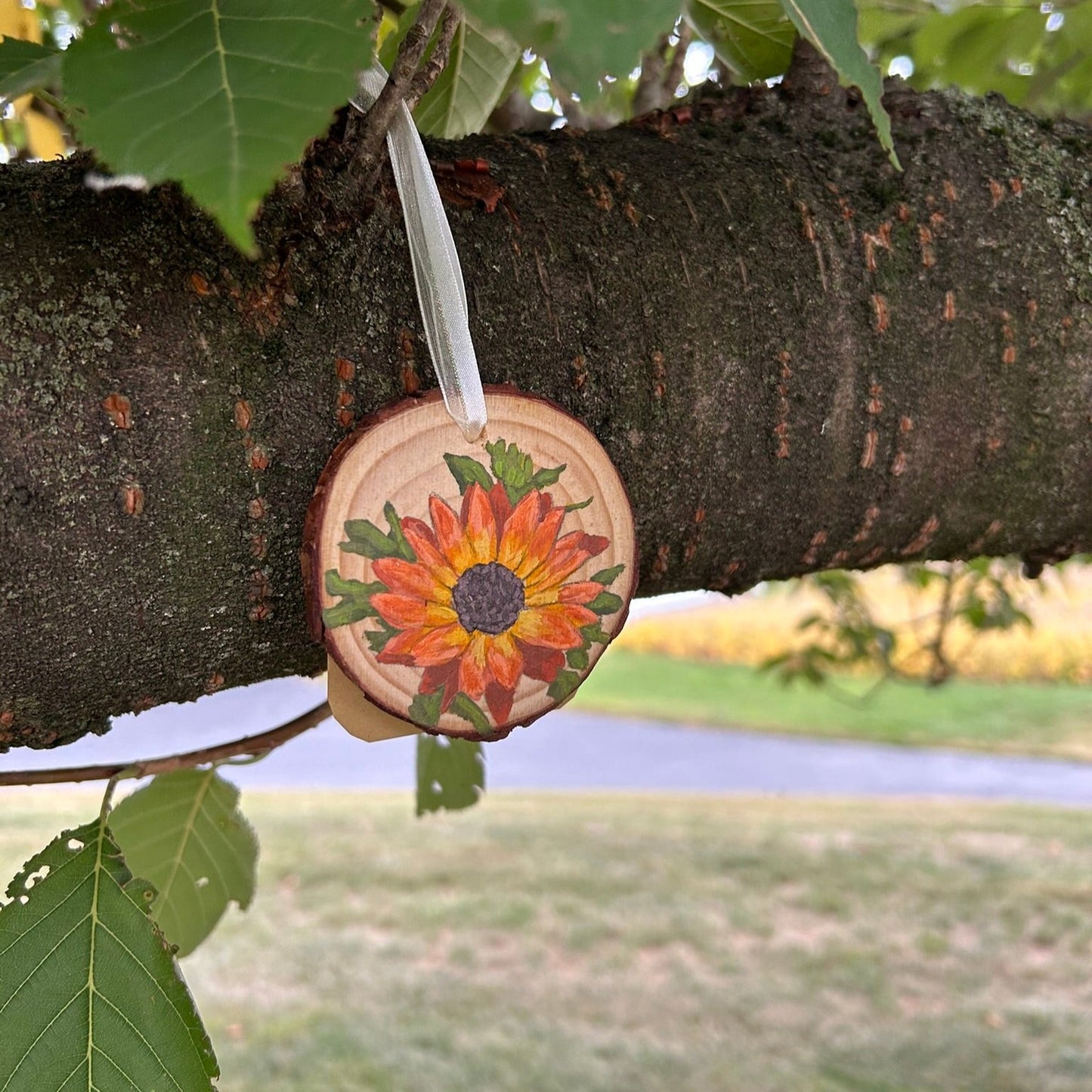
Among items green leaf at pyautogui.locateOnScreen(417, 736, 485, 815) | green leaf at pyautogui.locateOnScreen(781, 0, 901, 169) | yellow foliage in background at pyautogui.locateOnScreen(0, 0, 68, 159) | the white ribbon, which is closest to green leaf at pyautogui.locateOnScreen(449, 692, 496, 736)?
the white ribbon

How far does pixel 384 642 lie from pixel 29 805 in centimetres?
648

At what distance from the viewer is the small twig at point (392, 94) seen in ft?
2.04

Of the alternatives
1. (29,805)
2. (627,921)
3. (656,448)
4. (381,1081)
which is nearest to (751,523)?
(656,448)

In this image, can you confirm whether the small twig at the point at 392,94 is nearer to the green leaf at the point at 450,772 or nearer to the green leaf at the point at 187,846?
the green leaf at the point at 187,846

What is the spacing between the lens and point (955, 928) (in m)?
5.06

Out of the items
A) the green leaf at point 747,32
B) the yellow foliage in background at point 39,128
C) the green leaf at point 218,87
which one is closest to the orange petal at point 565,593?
the green leaf at point 218,87

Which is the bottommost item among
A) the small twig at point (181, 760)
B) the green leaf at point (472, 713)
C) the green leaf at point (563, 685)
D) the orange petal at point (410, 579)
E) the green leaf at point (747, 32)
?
the small twig at point (181, 760)

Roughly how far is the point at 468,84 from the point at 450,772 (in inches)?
31.9

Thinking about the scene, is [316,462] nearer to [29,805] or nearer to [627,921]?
[627,921]

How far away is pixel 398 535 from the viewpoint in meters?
0.75

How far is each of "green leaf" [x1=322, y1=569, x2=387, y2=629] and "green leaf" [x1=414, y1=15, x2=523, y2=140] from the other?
50cm

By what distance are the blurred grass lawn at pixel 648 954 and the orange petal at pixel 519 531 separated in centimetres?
362

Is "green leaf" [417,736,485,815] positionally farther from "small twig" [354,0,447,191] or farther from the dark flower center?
"small twig" [354,0,447,191]

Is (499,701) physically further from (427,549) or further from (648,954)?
(648,954)
